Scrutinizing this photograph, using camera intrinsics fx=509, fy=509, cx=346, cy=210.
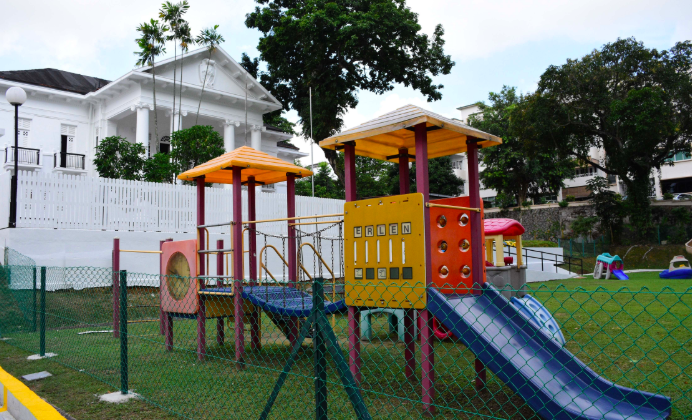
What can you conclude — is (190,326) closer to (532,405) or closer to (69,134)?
(532,405)

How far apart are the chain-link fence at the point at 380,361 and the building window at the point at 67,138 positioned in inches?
725

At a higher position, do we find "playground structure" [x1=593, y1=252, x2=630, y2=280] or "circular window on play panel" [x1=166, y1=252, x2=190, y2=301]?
"circular window on play panel" [x1=166, y1=252, x2=190, y2=301]

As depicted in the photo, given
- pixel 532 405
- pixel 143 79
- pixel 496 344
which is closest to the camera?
pixel 532 405

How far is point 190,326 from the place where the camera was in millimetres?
9539

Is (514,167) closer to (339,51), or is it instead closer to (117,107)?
(339,51)

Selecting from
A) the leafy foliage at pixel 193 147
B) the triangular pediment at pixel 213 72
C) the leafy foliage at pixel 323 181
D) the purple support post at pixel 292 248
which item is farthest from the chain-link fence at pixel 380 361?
the leafy foliage at pixel 323 181

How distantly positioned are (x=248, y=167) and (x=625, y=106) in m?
25.7

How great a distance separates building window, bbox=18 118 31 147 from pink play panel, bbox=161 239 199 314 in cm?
2066

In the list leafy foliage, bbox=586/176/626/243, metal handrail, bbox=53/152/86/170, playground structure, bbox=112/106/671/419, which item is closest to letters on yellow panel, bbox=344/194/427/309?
playground structure, bbox=112/106/671/419

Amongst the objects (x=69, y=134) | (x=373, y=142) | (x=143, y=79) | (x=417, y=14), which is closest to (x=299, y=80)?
(x=417, y=14)

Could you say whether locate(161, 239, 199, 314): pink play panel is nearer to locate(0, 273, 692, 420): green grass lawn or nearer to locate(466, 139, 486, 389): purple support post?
locate(0, 273, 692, 420): green grass lawn

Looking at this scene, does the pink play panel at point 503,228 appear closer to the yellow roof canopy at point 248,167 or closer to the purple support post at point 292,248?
the purple support post at point 292,248

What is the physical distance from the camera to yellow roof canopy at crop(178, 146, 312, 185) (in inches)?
292

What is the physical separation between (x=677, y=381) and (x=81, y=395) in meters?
6.04
